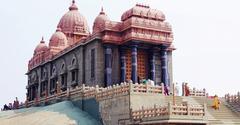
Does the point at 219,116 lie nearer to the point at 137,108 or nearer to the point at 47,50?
the point at 137,108

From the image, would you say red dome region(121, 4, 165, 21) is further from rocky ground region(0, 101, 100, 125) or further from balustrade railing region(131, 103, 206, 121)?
balustrade railing region(131, 103, 206, 121)

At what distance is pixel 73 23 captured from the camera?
148 feet

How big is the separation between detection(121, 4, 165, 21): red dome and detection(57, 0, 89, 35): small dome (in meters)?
12.5

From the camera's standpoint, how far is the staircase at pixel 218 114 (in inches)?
886

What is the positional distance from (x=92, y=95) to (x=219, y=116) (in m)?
7.85

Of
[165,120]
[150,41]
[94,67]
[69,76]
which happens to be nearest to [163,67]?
[150,41]

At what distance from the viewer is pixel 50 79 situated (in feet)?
136

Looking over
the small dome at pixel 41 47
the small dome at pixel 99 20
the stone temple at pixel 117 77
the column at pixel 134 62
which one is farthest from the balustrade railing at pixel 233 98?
the small dome at pixel 41 47

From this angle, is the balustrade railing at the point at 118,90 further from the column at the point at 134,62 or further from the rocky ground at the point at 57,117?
the column at the point at 134,62

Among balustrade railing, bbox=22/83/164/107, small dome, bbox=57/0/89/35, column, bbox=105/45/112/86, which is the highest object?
small dome, bbox=57/0/89/35

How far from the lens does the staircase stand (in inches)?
886

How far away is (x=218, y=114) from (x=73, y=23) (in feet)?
82.3

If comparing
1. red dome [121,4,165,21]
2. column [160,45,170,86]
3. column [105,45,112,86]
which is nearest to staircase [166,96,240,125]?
column [160,45,170,86]

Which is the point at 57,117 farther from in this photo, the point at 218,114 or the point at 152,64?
the point at 152,64
